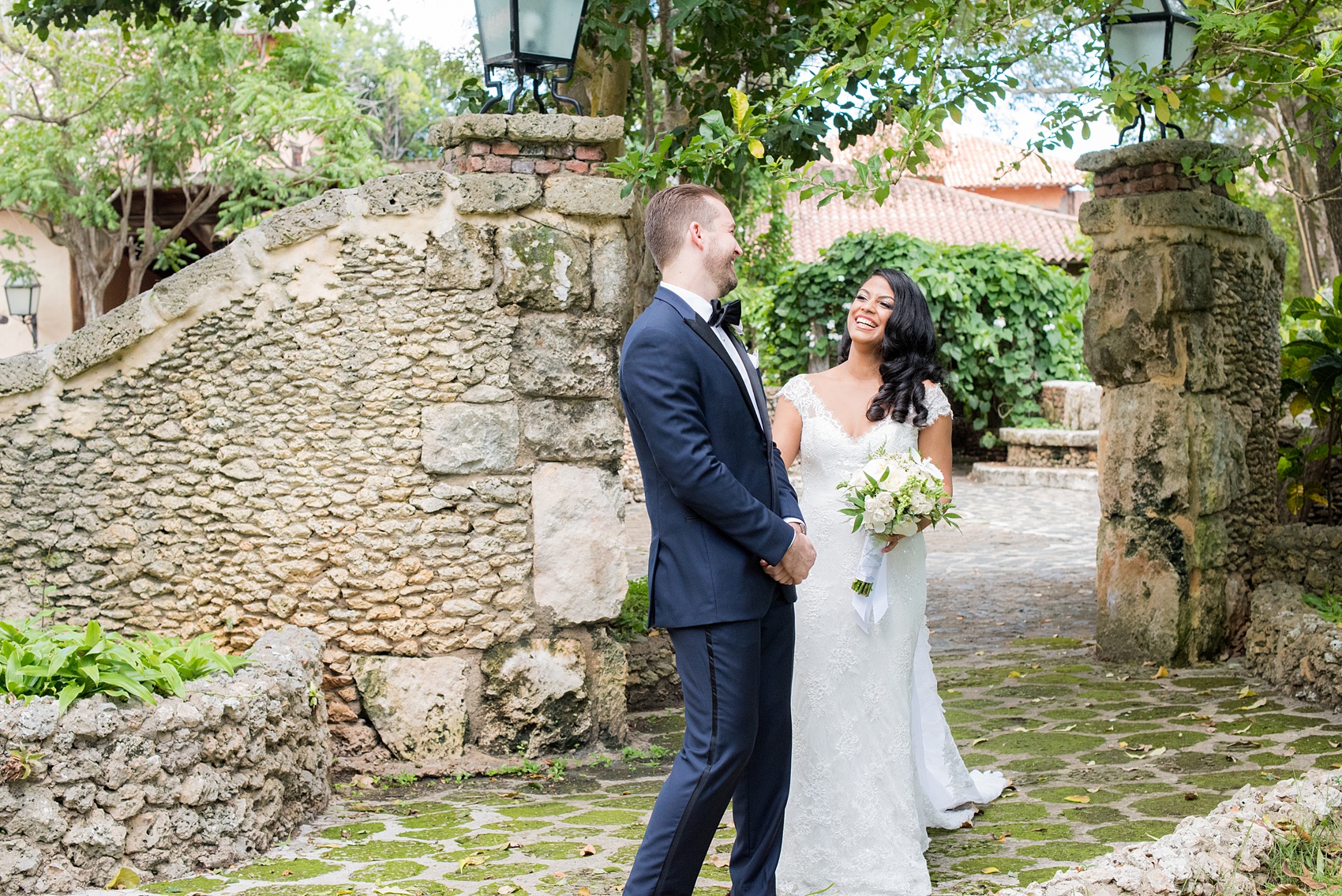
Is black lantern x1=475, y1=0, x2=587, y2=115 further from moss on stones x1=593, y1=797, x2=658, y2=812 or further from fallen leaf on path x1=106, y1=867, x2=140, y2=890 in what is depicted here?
fallen leaf on path x1=106, y1=867, x2=140, y2=890

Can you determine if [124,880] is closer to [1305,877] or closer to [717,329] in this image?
[717,329]

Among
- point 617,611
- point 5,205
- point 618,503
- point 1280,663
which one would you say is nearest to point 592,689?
point 617,611

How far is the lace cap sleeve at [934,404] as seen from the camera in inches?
158

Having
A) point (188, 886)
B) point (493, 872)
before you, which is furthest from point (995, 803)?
point (188, 886)

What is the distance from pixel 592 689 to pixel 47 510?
2.44 m

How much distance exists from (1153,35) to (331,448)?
4741mm

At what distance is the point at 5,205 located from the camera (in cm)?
1469

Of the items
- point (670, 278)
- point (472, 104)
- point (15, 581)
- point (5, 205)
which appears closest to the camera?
point (670, 278)

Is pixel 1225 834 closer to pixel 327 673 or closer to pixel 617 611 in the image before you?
pixel 617 611

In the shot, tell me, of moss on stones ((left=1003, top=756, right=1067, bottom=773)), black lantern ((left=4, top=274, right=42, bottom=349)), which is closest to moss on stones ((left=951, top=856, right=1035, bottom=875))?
moss on stones ((left=1003, top=756, right=1067, bottom=773))

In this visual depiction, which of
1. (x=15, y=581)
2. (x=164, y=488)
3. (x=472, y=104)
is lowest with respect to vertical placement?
(x=15, y=581)

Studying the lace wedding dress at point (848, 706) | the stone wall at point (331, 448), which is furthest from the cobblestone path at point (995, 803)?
the stone wall at point (331, 448)

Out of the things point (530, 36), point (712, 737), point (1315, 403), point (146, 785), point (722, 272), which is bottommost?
point (146, 785)

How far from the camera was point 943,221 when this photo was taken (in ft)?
82.0
